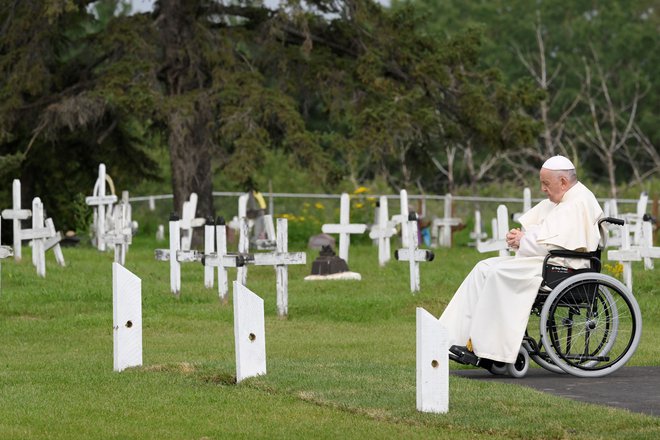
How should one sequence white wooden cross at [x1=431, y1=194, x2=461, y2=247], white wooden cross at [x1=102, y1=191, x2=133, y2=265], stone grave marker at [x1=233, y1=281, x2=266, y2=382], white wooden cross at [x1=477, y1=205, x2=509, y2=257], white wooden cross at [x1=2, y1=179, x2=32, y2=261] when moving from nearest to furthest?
1. stone grave marker at [x1=233, y1=281, x2=266, y2=382]
2. white wooden cross at [x1=477, y1=205, x2=509, y2=257]
3. white wooden cross at [x1=102, y1=191, x2=133, y2=265]
4. white wooden cross at [x1=2, y1=179, x2=32, y2=261]
5. white wooden cross at [x1=431, y1=194, x2=461, y2=247]

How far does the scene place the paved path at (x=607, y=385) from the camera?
9719mm

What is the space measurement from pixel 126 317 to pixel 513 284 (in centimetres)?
274

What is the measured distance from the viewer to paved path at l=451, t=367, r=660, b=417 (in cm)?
972

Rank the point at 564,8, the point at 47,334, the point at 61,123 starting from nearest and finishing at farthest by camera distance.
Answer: the point at 47,334, the point at 61,123, the point at 564,8

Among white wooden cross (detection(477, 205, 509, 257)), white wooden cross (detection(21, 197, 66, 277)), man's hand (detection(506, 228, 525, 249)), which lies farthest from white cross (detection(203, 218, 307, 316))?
man's hand (detection(506, 228, 525, 249))

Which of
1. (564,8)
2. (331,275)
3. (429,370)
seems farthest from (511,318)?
(564,8)

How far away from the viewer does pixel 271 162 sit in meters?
45.7

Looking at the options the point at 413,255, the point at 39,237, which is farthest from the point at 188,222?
the point at 413,255

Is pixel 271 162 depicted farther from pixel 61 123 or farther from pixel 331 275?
pixel 331 275

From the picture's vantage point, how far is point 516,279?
10984 millimetres

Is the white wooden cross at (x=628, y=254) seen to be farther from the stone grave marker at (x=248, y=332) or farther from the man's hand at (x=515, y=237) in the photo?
the stone grave marker at (x=248, y=332)

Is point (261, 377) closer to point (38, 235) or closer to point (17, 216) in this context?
point (38, 235)

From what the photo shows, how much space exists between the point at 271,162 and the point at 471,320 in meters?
34.8

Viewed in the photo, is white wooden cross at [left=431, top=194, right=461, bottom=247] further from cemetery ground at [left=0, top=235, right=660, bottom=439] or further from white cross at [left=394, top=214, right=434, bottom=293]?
white cross at [left=394, top=214, right=434, bottom=293]
